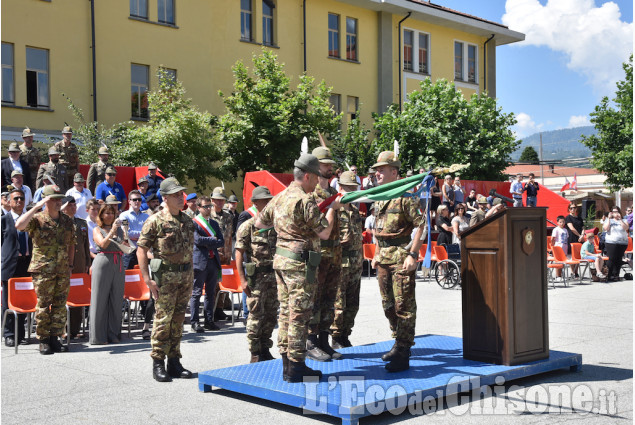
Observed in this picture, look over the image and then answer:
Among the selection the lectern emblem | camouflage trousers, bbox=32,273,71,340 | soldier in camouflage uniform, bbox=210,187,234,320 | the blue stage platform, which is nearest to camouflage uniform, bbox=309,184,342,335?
the blue stage platform

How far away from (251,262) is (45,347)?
3200 mm

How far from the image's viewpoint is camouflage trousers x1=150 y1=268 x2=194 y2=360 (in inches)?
302

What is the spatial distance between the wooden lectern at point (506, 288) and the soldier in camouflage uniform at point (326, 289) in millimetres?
1403

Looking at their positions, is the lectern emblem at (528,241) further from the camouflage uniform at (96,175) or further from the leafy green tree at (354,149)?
the leafy green tree at (354,149)

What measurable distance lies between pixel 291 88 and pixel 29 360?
2224 centimetres

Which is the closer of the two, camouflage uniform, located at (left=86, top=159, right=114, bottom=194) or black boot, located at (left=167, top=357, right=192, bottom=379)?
black boot, located at (left=167, top=357, right=192, bottom=379)

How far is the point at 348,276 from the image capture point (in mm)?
9008

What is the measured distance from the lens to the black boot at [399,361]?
7.27m

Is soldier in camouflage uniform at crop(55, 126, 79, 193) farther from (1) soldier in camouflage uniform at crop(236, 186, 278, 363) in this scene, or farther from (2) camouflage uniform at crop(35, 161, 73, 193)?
(1) soldier in camouflage uniform at crop(236, 186, 278, 363)

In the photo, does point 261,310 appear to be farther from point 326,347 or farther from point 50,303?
point 50,303

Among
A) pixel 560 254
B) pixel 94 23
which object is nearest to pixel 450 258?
pixel 560 254

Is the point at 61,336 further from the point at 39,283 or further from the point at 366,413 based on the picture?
the point at 366,413

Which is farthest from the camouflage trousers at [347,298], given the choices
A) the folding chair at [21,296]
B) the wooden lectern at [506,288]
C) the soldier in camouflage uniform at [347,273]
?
the folding chair at [21,296]

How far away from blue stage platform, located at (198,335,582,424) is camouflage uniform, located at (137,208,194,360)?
0.71 m
